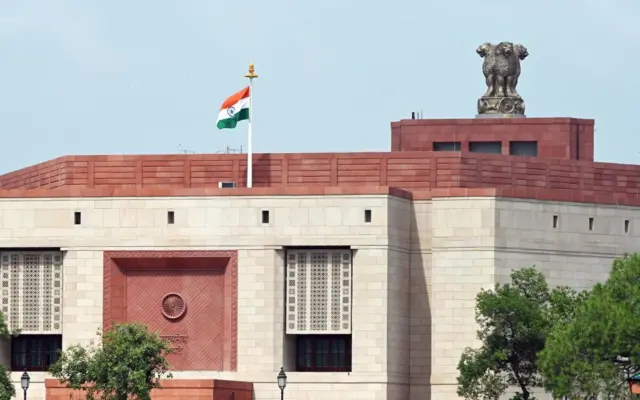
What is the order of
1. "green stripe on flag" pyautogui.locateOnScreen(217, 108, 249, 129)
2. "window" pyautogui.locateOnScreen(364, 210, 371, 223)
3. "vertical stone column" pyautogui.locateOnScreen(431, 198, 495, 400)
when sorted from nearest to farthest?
"window" pyautogui.locateOnScreen(364, 210, 371, 223), "vertical stone column" pyautogui.locateOnScreen(431, 198, 495, 400), "green stripe on flag" pyautogui.locateOnScreen(217, 108, 249, 129)

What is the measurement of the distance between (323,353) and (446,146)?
1350cm

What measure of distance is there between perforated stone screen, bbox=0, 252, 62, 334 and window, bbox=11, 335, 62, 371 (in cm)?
103

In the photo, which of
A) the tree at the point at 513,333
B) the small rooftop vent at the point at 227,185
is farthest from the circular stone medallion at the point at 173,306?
the tree at the point at 513,333

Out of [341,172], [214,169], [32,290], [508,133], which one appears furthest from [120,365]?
[508,133]

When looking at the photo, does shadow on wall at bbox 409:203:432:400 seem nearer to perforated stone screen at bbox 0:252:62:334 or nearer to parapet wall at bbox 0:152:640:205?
parapet wall at bbox 0:152:640:205

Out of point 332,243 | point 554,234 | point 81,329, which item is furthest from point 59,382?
point 554,234

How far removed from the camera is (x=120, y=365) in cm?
11156

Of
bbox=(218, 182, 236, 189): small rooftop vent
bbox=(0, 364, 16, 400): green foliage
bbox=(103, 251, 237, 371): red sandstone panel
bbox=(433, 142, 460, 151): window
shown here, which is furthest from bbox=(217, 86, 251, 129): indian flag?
bbox=(0, 364, 16, 400): green foliage

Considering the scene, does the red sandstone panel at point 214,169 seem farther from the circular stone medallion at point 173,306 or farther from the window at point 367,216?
the window at point 367,216

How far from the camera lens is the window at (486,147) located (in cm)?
13050

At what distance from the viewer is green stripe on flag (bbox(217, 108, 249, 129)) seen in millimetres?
125438

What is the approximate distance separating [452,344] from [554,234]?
661cm

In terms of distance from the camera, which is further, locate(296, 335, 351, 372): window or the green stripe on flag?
the green stripe on flag

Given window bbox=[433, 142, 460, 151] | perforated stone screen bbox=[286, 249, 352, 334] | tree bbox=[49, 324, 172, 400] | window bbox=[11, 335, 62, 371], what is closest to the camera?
tree bbox=[49, 324, 172, 400]
